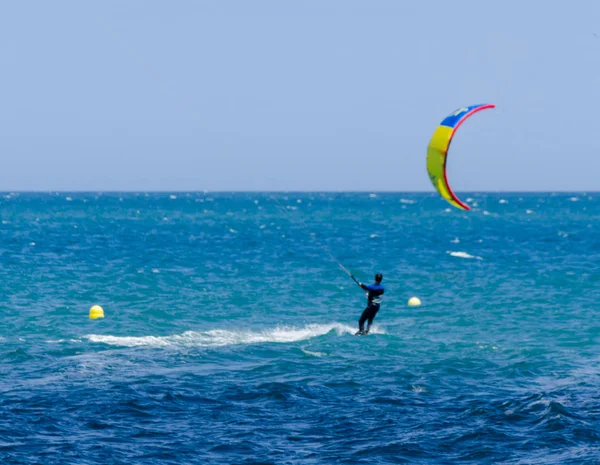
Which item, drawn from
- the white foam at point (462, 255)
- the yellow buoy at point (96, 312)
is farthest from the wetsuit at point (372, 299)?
the white foam at point (462, 255)

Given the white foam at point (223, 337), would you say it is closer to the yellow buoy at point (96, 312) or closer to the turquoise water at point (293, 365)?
the turquoise water at point (293, 365)

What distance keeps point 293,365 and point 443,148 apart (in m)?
7.61

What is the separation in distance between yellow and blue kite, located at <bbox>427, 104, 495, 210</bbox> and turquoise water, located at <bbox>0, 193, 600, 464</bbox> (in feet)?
16.6

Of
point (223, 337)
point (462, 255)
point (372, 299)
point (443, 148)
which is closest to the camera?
point (443, 148)

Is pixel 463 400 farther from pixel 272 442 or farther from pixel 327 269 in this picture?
pixel 327 269

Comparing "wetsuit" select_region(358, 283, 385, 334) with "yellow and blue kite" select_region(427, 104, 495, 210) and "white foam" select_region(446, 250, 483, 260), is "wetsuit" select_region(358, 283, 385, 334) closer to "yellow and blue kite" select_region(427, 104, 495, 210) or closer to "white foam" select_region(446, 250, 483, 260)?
"yellow and blue kite" select_region(427, 104, 495, 210)

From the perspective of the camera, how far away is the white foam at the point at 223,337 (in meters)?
27.4

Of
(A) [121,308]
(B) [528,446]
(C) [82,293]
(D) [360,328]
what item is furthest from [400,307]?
(B) [528,446]

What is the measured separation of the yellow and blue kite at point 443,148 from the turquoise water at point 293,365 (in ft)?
16.6

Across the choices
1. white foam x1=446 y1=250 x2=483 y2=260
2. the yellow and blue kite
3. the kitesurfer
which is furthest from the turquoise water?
white foam x1=446 y1=250 x2=483 y2=260

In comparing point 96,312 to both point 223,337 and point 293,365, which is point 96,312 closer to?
point 223,337

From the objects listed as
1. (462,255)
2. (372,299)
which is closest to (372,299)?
(372,299)

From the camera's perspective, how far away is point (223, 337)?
28.7 m

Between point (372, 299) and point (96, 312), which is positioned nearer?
A: point (372, 299)
